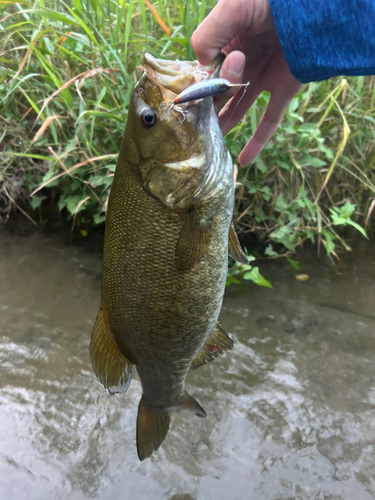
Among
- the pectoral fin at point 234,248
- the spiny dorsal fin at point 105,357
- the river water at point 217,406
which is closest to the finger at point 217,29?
the pectoral fin at point 234,248

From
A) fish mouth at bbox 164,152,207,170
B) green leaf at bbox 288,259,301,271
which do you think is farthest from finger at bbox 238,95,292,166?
green leaf at bbox 288,259,301,271

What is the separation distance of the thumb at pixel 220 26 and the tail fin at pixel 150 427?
1.27 metres

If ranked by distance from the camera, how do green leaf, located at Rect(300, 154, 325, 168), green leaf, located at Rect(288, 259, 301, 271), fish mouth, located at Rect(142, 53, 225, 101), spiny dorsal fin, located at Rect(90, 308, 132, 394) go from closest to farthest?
fish mouth, located at Rect(142, 53, 225, 101), spiny dorsal fin, located at Rect(90, 308, 132, 394), green leaf, located at Rect(300, 154, 325, 168), green leaf, located at Rect(288, 259, 301, 271)

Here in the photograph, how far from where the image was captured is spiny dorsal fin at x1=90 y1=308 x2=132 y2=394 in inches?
48.1

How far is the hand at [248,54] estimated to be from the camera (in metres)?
1.03

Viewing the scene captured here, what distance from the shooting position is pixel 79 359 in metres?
2.02

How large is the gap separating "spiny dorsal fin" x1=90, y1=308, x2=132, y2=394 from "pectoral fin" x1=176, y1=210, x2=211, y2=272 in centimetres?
38

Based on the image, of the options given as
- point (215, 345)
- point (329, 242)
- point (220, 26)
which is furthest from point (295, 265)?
point (220, 26)

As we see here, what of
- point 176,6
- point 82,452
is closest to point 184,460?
point 82,452

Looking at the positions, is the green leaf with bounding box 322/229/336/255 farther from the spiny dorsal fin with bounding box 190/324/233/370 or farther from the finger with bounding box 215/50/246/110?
the finger with bounding box 215/50/246/110

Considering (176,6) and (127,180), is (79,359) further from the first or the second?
(176,6)

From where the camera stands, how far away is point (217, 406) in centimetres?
183

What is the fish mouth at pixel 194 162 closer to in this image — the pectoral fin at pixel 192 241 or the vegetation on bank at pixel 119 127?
the pectoral fin at pixel 192 241

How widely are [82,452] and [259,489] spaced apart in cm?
83
